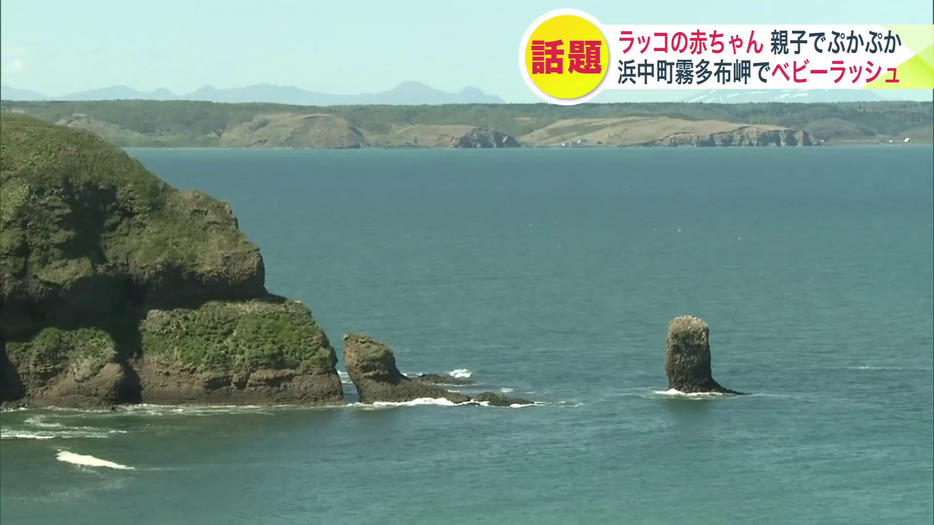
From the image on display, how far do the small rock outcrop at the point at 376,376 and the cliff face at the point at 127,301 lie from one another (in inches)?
44.9

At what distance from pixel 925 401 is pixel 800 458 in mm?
15310

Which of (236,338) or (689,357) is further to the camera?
(689,357)

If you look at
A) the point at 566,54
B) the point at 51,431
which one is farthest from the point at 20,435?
the point at 566,54

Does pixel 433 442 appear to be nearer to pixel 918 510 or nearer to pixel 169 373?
pixel 169 373

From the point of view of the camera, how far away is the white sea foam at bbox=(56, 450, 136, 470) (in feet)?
220

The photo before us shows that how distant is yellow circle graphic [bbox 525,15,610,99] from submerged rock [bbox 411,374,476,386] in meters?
50.8

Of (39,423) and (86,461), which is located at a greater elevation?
(39,423)

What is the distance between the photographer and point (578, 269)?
147 m

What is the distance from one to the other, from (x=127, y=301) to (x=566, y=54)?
51.8 metres

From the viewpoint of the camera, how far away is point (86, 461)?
222 feet

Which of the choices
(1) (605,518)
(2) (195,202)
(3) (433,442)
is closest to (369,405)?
(3) (433,442)

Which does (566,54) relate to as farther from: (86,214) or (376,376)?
(86,214)

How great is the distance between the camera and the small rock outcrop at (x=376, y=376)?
255 ft

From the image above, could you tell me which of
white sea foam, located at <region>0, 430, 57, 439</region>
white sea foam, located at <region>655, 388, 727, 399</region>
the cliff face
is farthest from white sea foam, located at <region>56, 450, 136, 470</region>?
white sea foam, located at <region>655, 388, 727, 399</region>
